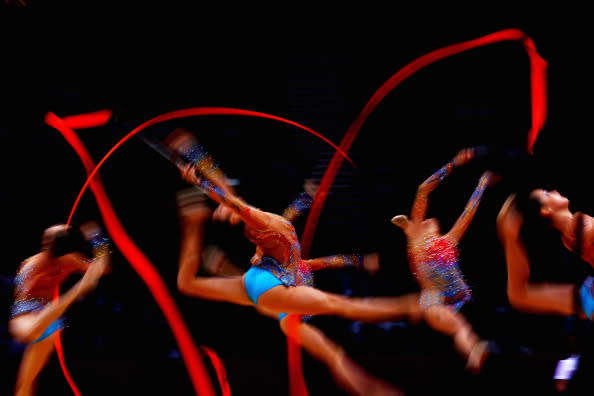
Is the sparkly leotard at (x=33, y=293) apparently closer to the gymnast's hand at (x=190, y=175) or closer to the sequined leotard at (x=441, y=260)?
the gymnast's hand at (x=190, y=175)

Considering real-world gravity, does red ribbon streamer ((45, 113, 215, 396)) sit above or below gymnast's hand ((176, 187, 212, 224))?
below

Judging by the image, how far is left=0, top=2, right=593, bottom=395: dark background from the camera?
14.1ft

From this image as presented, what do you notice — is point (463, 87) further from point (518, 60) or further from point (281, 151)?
point (281, 151)

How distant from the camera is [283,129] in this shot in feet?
14.4

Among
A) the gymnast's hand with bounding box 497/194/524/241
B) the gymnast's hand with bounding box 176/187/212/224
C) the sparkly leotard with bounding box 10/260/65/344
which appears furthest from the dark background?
the gymnast's hand with bounding box 497/194/524/241

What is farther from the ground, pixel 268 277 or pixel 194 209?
pixel 194 209

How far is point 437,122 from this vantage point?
440 centimetres

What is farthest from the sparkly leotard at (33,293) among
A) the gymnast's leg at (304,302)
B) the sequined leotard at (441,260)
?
the sequined leotard at (441,260)

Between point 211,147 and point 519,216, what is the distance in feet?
8.39

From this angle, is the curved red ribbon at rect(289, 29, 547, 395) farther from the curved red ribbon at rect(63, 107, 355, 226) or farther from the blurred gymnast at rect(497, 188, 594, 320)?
the blurred gymnast at rect(497, 188, 594, 320)

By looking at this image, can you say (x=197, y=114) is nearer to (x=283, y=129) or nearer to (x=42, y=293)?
(x=283, y=129)

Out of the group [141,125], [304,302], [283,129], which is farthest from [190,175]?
[283,129]

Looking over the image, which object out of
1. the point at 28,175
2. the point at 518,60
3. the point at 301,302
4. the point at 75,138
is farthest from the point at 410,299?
the point at 28,175

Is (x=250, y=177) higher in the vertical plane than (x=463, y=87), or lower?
lower
